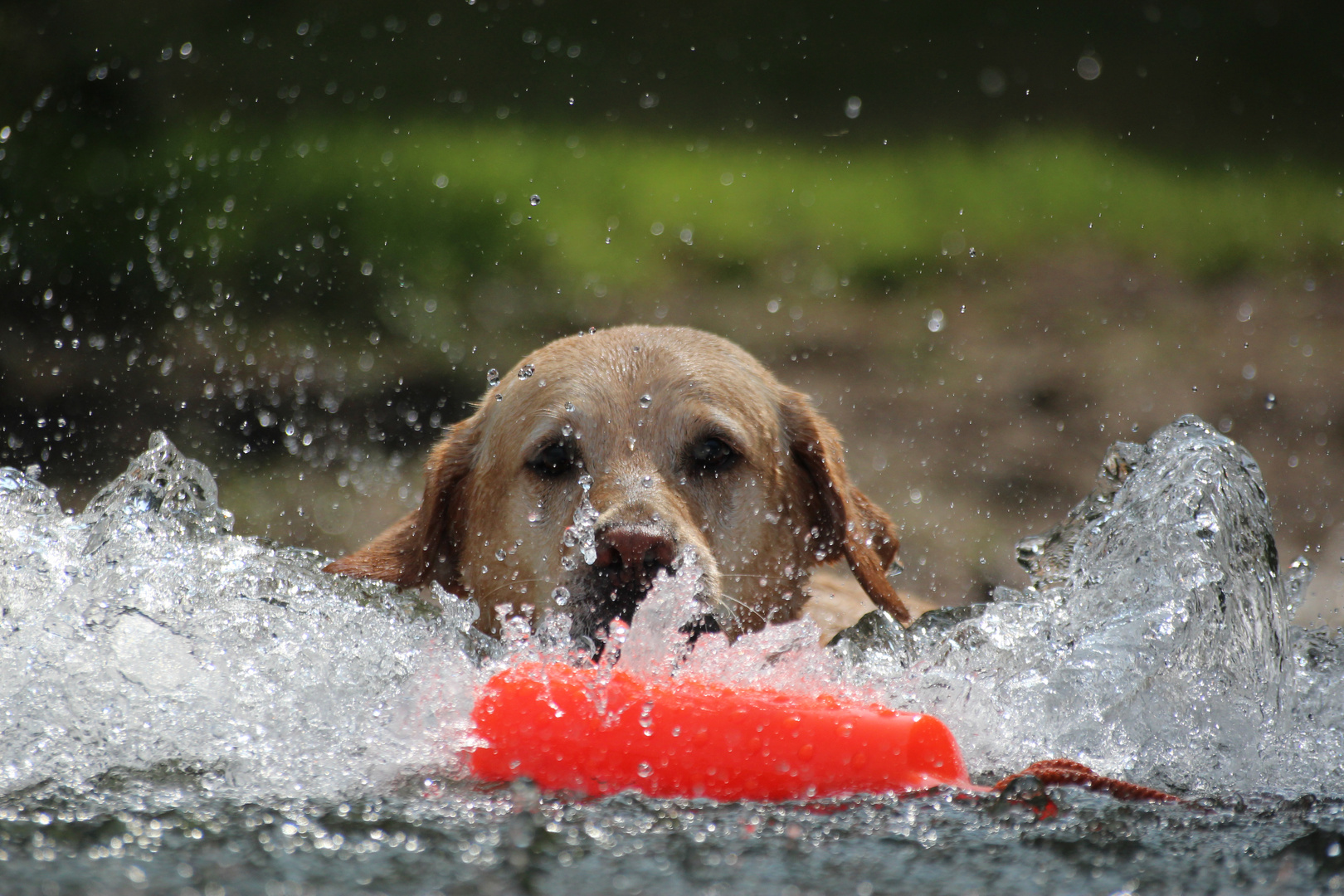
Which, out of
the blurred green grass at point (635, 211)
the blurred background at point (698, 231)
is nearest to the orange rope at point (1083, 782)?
the blurred background at point (698, 231)

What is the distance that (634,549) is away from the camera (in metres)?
2.89

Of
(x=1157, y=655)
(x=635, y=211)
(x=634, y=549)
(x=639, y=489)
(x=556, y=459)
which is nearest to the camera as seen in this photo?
(x=1157, y=655)

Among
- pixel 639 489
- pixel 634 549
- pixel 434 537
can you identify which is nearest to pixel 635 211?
pixel 434 537

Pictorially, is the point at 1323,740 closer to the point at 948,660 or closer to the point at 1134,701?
the point at 1134,701

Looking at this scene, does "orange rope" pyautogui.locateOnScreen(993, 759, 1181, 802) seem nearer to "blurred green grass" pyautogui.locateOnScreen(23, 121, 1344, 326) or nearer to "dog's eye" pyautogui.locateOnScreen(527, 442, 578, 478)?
"dog's eye" pyautogui.locateOnScreen(527, 442, 578, 478)

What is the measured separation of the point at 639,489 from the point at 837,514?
2.70ft

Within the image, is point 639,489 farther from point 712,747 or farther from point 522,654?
point 712,747

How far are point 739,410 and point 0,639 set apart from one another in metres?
2.00

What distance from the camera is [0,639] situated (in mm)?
2441

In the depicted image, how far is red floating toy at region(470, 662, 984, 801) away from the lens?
Answer: 7.06 ft

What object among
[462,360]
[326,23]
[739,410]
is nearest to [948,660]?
[739,410]

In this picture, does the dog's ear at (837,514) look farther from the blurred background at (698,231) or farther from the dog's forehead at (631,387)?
the blurred background at (698,231)

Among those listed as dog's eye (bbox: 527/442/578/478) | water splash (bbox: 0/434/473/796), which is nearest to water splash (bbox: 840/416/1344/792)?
dog's eye (bbox: 527/442/578/478)

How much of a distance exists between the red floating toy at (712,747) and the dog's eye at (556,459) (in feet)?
4.39
